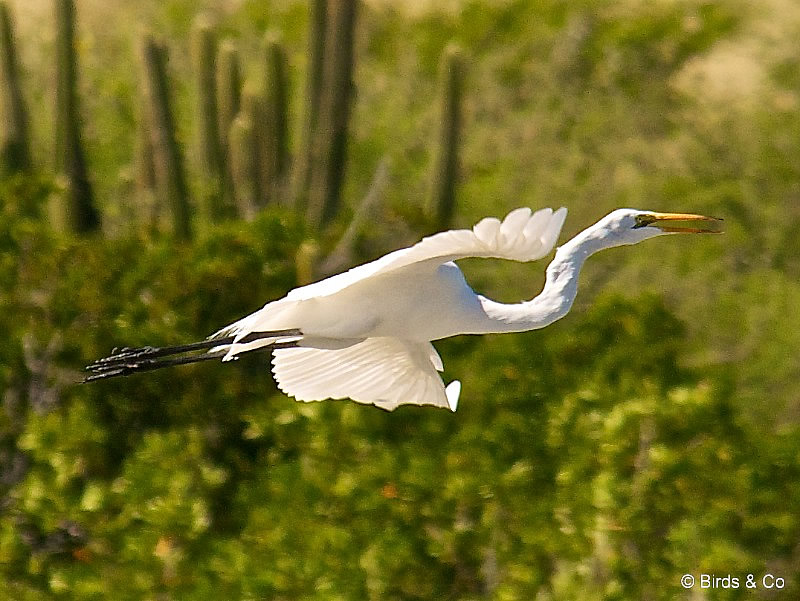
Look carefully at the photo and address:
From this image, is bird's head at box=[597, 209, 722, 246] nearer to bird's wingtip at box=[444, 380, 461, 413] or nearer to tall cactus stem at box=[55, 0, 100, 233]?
bird's wingtip at box=[444, 380, 461, 413]

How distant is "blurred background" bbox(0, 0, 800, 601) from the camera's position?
5.00 metres

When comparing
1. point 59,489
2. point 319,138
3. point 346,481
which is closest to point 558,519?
point 346,481

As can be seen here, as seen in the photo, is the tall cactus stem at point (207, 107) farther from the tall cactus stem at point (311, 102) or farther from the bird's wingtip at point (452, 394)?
the bird's wingtip at point (452, 394)

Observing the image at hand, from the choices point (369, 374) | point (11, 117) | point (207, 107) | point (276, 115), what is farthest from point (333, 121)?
point (369, 374)

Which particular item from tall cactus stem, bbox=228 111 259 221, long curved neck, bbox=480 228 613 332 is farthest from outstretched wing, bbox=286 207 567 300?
tall cactus stem, bbox=228 111 259 221

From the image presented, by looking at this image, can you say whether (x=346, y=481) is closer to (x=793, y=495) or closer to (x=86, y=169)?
(x=793, y=495)

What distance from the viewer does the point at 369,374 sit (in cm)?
469

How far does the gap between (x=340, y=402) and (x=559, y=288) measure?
6.01 feet

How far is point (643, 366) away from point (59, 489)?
2.44m

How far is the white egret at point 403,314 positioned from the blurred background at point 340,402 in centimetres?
65

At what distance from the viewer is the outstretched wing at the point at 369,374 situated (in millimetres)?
4645

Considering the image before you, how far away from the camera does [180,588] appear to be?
516cm

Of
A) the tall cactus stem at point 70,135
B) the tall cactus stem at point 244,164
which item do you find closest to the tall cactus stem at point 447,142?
the tall cactus stem at point 244,164

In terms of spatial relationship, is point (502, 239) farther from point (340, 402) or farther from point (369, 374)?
point (340, 402)
